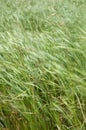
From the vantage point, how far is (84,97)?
80.0 inches

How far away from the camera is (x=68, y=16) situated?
3.60 meters

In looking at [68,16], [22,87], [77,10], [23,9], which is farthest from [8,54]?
[23,9]

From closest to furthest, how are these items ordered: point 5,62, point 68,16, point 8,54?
point 5,62
point 8,54
point 68,16

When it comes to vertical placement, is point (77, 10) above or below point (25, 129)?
above

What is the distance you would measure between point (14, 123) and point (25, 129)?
9cm

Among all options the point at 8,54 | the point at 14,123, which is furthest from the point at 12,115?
the point at 8,54

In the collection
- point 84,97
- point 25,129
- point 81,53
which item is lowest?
point 25,129

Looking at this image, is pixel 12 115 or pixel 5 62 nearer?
pixel 12 115

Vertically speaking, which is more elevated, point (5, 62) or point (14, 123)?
point (5, 62)

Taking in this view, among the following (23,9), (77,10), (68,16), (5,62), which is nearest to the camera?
(5,62)

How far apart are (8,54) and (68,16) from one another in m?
1.34

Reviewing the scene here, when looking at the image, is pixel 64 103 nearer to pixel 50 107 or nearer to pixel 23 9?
pixel 50 107

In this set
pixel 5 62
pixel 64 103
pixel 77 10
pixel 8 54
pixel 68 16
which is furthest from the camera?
pixel 77 10

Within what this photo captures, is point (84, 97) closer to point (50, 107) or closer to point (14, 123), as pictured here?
point (50, 107)
